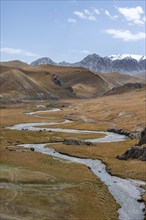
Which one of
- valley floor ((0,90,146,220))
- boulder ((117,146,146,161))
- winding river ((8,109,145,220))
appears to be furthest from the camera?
boulder ((117,146,146,161))

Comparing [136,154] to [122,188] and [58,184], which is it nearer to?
[122,188]

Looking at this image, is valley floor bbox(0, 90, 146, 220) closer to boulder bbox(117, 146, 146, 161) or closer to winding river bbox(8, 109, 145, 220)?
winding river bbox(8, 109, 145, 220)

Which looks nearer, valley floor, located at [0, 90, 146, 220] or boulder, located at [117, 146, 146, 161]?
valley floor, located at [0, 90, 146, 220]

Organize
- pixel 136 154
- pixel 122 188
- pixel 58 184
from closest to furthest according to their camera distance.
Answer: pixel 122 188 < pixel 58 184 < pixel 136 154

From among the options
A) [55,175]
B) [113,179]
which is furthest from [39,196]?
[113,179]

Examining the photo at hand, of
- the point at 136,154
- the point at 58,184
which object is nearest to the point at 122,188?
the point at 58,184

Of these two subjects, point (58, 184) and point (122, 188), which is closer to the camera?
point (122, 188)

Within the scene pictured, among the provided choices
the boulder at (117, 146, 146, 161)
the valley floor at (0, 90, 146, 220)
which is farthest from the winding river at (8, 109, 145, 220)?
the boulder at (117, 146, 146, 161)

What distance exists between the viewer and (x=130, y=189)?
76438 mm

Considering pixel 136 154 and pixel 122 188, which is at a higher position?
pixel 136 154

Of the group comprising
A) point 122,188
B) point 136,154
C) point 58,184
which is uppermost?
point 136,154

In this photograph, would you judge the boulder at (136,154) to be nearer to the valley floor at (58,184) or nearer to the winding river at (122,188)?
the valley floor at (58,184)

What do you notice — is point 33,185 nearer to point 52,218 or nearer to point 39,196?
point 39,196

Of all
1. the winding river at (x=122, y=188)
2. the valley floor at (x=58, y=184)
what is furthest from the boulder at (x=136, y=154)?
the winding river at (x=122, y=188)
